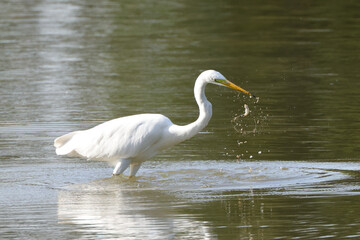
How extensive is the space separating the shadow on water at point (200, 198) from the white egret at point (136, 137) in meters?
0.31

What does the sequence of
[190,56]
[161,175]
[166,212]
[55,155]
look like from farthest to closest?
[190,56], [55,155], [161,175], [166,212]

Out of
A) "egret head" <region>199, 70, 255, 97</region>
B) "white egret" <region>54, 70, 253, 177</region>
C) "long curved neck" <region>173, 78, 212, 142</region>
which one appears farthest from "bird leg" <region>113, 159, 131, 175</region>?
"egret head" <region>199, 70, 255, 97</region>

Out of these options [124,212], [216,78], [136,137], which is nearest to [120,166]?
[136,137]

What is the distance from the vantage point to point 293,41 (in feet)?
83.4

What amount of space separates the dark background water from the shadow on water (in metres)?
0.02

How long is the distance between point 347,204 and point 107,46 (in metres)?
15.7

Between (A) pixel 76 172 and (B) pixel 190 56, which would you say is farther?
(B) pixel 190 56

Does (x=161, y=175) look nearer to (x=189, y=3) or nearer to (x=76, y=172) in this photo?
(x=76, y=172)

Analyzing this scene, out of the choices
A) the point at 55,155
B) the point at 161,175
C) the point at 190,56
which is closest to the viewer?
the point at 161,175

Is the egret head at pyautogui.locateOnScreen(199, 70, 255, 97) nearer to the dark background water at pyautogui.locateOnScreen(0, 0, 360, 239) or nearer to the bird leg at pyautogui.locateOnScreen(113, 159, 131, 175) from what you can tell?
the dark background water at pyautogui.locateOnScreen(0, 0, 360, 239)

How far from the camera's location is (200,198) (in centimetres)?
1098

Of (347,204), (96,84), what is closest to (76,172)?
(347,204)

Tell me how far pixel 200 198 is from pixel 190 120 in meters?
4.88

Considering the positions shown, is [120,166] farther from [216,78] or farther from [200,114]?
[216,78]
